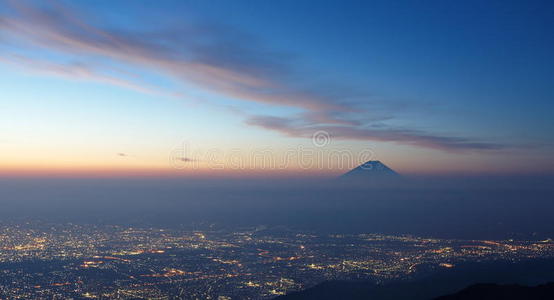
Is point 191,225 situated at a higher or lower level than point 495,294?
lower

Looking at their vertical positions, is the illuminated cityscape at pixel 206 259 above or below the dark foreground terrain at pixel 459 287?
below

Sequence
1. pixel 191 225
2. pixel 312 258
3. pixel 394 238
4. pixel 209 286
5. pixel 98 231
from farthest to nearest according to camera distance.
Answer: pixel 191 225
pixel 98 231
pixel 394 238
pixel 312 258
pixel 209 286

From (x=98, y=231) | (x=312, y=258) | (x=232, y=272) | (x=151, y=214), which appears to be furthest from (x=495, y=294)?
(x=151, y=214)

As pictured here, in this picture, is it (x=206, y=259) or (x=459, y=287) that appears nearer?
(x=459, y=287)

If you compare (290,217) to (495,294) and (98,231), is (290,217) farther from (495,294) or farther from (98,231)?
(495,294)

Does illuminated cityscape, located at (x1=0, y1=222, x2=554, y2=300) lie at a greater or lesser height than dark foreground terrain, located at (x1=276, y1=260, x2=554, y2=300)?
lesser

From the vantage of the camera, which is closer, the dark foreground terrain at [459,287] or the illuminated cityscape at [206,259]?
the dark foreground terrain at [459,287]

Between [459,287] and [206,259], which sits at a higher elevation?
[459,287]

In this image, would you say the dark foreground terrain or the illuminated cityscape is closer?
the dark foreground terrain
